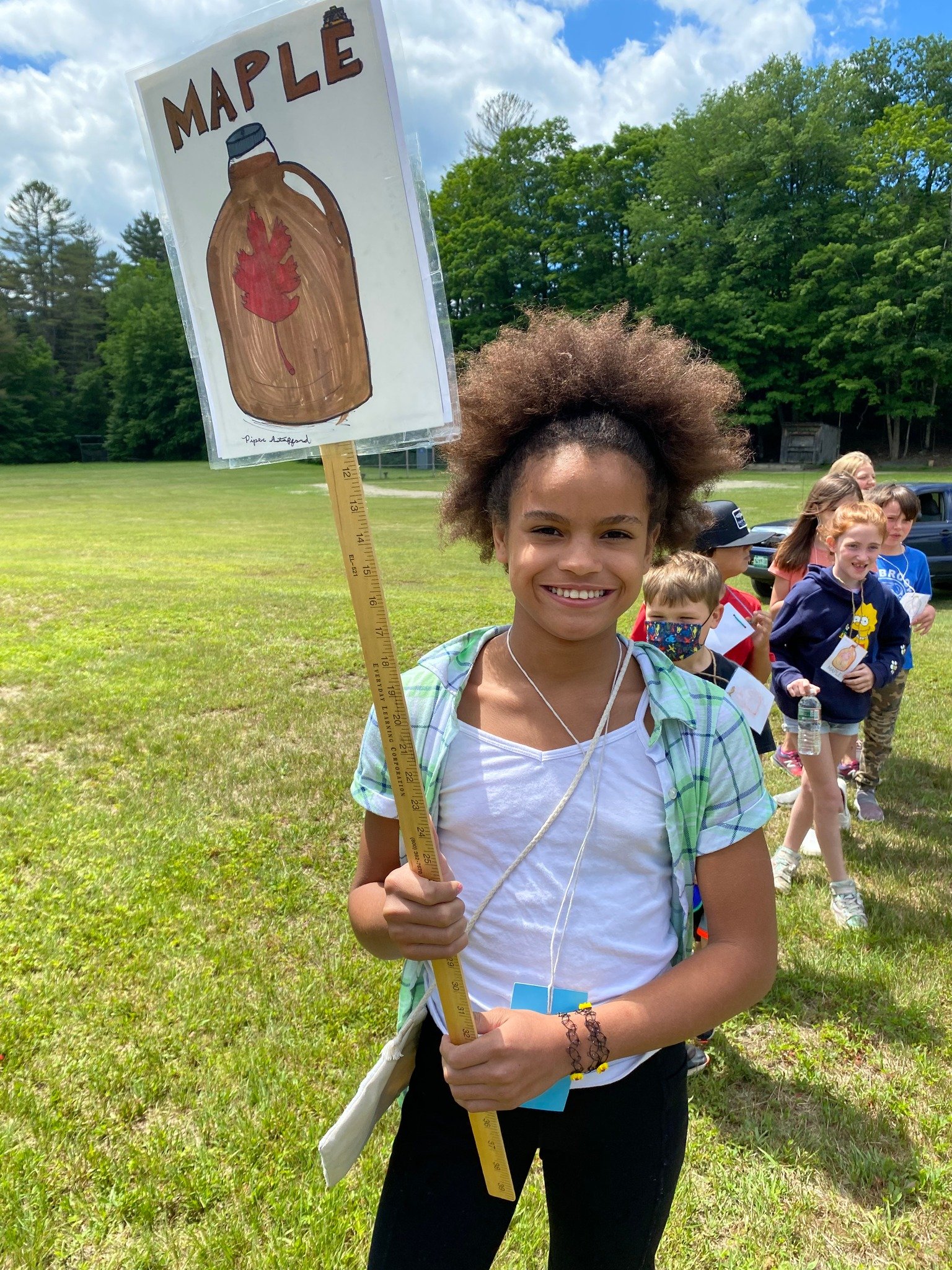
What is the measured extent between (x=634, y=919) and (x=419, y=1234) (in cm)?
69

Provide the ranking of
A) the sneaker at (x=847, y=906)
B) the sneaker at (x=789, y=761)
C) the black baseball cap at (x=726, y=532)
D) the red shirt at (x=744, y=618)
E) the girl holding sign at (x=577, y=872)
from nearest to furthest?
the girl holding sign at (x=577, y=872)
the red shirt at (x=744, y=618)
the black baseball cap at (x=726, y=532)
the sneaker at (x=847, y=906)
the sneaker at (x=789, y=761)

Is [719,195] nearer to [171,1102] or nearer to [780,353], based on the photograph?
[780,353]

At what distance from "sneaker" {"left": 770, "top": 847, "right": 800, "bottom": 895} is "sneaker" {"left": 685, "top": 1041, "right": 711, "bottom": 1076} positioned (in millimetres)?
1342

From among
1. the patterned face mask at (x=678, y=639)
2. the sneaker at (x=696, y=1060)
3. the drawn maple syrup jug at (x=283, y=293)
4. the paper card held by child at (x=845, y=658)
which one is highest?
the drawn maple syrup jug at (x=283, y=293)

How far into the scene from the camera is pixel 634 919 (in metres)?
1.53

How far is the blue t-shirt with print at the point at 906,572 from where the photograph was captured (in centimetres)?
544

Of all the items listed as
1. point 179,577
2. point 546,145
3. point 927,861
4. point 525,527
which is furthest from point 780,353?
point 525,527

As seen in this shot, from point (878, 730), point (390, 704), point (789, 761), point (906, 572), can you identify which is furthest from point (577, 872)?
point (906, 572)

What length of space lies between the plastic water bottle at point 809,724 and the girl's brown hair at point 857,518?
0.89m

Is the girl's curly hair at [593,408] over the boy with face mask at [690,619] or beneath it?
over

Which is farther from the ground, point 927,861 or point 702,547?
point 702,547

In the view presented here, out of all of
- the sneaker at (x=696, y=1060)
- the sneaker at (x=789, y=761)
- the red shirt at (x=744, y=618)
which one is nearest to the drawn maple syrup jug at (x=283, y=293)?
the red shirt at (x=744, y=618)

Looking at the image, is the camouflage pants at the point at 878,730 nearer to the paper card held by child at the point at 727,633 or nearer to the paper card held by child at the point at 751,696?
the paper card held by child at the point at 727,633

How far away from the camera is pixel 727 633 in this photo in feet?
11.9
